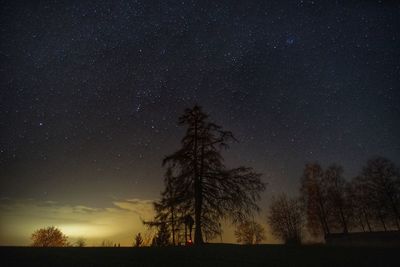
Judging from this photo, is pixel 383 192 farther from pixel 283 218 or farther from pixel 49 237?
pixel 49 237

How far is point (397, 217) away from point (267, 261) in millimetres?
33220

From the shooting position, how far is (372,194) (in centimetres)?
3534

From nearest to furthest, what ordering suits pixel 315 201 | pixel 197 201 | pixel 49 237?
pixel 197 201, pixel 315 201, pixel 49 237

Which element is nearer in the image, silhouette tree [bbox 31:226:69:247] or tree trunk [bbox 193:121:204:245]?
tree trunk [bbox 193:121:204:245]

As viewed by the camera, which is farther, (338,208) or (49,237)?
(49,237)

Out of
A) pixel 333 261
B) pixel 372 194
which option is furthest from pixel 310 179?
pixel 333 261

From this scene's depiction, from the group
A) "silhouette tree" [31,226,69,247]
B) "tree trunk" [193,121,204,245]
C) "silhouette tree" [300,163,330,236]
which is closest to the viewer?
"tree trunk" [193,121,204,245]

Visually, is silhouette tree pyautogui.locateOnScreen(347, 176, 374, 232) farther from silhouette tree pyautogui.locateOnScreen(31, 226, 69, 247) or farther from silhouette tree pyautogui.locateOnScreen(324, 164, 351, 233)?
silhouette tree pyautogui.locateOnScreen(31, 226, 69, 247)

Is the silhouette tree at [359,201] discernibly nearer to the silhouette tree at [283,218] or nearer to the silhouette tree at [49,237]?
the silhouette tree at [283,218]

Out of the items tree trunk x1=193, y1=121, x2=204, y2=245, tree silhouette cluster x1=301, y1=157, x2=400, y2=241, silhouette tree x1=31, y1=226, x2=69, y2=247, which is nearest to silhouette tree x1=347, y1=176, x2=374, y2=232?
tree silhouette cluster x1=301, y1=157, x2=400, y2=241

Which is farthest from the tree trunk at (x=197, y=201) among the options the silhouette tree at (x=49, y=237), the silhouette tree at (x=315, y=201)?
the silhouette tree at (x=49, y=237)

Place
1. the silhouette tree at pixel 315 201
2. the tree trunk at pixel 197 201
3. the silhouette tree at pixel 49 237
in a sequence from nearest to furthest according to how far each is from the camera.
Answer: the tree trunk at pixel 197 201 < the silhouette tree at pixel 315 201 < the silhouette tree at pixel 49 237

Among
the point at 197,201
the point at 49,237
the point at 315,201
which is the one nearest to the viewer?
the point at 197,201

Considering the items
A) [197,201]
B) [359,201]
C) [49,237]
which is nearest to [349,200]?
[359,201]
